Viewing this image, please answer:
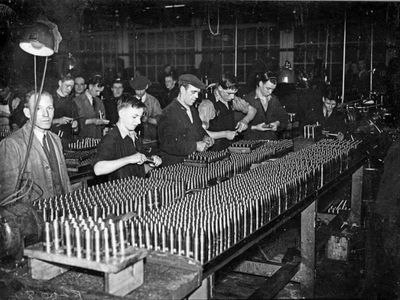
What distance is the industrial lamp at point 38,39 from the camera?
13.1 feet

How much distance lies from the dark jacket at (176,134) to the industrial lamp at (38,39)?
5.70ft

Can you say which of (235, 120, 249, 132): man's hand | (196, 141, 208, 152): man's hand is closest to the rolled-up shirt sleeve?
(235, 120, 249, 132): man's hand

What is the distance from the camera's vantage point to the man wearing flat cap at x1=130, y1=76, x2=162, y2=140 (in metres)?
8.96

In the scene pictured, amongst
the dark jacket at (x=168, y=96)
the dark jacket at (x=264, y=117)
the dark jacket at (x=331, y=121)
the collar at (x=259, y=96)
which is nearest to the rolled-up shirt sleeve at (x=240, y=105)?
Answer: the dark jacket at (x=264, y=117)

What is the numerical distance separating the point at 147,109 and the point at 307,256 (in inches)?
210

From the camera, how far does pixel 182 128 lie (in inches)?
222

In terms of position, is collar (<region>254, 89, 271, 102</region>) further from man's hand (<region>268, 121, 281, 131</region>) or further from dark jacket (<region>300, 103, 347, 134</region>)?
dark jacket (<region>300, 103, 347, 134</region>)

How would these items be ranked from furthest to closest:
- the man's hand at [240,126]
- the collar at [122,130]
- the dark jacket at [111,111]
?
the dark jacket at [111,111] → the man's hand at [240,126] → the collar at [122,130]

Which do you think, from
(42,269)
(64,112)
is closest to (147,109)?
(64,112)

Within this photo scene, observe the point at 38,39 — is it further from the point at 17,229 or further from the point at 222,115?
the point at 222,115

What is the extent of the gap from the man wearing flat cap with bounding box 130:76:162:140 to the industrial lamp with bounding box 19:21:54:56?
15.0 ft

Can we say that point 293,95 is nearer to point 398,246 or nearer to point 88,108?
point 88,108

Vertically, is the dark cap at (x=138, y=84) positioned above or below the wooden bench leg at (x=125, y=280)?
above

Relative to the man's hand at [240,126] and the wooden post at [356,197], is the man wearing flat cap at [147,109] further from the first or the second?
the wooden post at [356,197]
